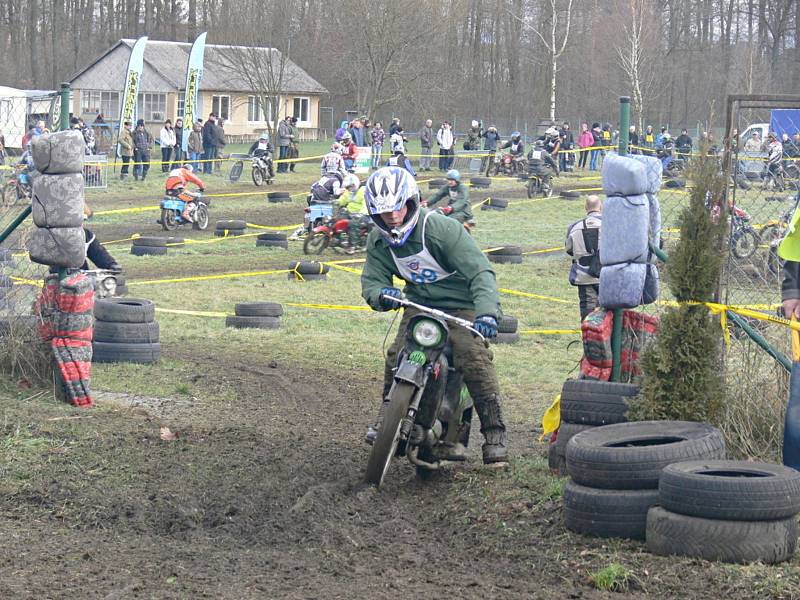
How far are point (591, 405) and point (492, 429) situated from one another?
0.71m

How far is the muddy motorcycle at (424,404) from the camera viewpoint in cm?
662

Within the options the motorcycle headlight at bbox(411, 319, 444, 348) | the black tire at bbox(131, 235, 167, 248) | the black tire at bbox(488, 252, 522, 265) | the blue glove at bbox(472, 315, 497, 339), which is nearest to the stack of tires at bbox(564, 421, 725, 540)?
the blue glove at bbox(472, 315, 497, 339)

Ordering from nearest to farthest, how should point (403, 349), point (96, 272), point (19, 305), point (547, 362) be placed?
point (403, 349) < point (19, 305) < point (547, 362) < point (96, 272)

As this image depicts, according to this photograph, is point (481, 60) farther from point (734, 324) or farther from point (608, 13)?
point (734, 324)

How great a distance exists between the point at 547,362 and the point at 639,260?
207 inches

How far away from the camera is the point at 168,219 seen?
2538cm

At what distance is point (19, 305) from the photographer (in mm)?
10156

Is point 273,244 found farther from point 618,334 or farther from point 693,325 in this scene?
point 693,325

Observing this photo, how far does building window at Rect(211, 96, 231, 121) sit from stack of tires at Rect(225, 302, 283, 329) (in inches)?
2133

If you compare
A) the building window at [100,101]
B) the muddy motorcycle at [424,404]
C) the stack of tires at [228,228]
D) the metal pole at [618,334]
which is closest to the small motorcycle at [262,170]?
the stack of tires at [228,228]

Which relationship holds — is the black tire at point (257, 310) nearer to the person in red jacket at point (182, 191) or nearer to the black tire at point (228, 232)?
the black tire at point (228, 232)

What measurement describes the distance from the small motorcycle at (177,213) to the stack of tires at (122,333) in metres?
14.2

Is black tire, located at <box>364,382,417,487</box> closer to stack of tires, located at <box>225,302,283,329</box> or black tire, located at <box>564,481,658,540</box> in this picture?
black tire, located at <box>564,481,658,540</box>

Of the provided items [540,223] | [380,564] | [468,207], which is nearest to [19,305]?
[380,564]
